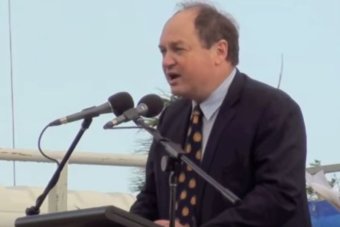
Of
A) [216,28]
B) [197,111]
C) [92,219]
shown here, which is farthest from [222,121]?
[92,219]

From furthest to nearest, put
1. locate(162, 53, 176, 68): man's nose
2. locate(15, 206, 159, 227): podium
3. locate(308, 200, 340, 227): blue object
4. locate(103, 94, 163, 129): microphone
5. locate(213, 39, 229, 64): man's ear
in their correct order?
locate(308, 200, 340, 227): blue object → locate(213, 39, 229, 64): man's ear → locate(162, 53, 176, 68): man's nose → locate(103, 94, 163, 129): microphone → locate(15, 206, 159, 227): podium

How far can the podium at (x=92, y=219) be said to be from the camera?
13.6 feet

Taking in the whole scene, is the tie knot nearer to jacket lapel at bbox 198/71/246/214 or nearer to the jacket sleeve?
jacket lapel at bbox 198/71/246/214

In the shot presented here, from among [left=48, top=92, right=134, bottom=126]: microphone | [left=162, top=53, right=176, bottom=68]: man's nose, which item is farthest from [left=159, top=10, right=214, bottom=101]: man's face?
[left=48, top=92, right=134, bottom=126]: microphone

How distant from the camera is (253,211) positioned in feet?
15.5

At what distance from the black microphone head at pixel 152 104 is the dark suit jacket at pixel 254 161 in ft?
1.01

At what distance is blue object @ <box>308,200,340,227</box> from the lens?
6492mm

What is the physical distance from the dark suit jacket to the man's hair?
113 millimetres

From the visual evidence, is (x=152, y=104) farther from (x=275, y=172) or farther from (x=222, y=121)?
(x=275, y=172)

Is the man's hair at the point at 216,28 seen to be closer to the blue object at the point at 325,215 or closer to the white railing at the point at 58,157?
the blue object at the point at 325,215

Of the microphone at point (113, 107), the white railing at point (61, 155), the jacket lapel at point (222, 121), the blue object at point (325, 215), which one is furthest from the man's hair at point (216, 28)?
the white railing at point (61, 155)

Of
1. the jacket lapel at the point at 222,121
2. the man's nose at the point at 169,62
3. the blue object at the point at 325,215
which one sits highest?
the man's nose at the point at 169,62

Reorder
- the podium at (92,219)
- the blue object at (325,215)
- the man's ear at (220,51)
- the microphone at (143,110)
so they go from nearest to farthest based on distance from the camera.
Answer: the podium at (92,219), the microphone at (143,110), the man's ear at (220,51), the blue object at (325,215)

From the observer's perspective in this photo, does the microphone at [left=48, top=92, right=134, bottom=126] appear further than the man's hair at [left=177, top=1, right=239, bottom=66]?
No
